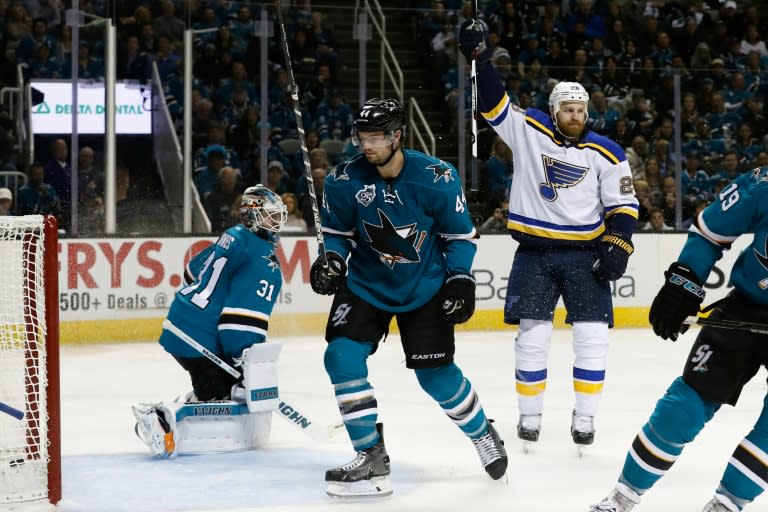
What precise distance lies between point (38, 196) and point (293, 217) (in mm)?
1602

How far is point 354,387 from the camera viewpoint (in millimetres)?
3467

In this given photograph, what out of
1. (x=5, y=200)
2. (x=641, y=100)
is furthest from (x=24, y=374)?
(x=641, y=100)

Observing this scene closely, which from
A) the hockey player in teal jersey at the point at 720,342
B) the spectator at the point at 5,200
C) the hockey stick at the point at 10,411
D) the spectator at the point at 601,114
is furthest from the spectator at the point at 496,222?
the hockey player in teal jersey at the point at 720,342

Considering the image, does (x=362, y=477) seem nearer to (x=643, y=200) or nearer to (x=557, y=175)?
(x=557, y=175)

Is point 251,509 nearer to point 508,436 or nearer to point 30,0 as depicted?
point 508,436

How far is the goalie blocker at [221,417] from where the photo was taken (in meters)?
4.00

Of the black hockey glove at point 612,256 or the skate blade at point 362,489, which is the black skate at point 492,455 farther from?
the black hockey glove at point 612,256

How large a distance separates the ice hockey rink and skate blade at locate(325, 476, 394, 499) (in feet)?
0.09

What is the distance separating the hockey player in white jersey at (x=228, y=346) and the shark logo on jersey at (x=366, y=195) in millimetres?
714

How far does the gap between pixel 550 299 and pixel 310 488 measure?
1.22 meters

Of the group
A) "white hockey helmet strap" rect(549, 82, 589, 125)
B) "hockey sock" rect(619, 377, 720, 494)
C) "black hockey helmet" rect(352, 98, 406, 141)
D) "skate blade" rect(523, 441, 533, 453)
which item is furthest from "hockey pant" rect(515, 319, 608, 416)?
"hockey sock" rect(619, 377, 720, 494)

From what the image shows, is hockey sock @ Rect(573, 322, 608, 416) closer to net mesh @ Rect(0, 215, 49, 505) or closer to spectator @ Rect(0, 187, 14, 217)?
net mesh @ Rect(0, 215, 49, 505)

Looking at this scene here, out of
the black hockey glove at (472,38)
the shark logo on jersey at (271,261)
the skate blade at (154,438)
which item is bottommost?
the skate blade at (154,438)

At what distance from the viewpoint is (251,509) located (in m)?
3.33
